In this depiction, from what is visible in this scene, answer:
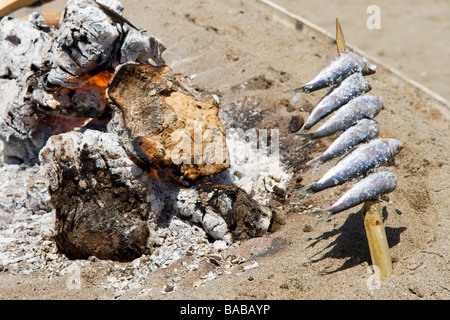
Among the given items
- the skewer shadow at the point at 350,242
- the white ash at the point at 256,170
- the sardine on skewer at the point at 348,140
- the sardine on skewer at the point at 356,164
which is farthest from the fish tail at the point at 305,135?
the white ash at the point at 256,170

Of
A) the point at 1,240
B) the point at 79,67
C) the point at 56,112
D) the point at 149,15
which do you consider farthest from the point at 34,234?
the point at 149,15

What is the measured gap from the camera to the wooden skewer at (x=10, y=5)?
22.2 feet

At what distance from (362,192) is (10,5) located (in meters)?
5.61

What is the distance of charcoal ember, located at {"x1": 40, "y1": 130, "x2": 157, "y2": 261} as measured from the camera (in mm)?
3729

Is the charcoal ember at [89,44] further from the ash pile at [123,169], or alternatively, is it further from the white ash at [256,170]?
the white ash at [256,170]

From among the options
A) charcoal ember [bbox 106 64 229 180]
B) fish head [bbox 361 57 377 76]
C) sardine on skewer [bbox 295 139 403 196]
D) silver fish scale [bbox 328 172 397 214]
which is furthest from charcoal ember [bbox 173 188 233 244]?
fish head [bbox 361 57 377 76]

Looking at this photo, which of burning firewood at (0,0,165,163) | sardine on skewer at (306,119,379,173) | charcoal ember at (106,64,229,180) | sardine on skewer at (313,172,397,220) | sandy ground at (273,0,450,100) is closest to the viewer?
sardine on skewer at (313,172,397,220)

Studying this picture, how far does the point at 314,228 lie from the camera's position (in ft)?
12.7

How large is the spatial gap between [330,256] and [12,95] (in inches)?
117

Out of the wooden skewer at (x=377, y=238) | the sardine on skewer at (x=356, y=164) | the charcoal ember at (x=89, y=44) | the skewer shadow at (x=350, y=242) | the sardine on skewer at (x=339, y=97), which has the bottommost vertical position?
the skewer shadow at (x=350, y=242)

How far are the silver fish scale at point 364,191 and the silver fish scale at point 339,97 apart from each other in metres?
0.49

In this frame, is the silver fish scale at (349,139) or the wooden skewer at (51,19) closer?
the silver fish scale at (349,139)

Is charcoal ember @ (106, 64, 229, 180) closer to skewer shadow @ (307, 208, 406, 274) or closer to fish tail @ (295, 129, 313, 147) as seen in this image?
fish tail @ (295, 129, 313, 147)

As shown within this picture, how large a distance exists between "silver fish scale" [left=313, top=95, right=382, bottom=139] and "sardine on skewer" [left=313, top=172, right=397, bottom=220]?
0.36 metres
